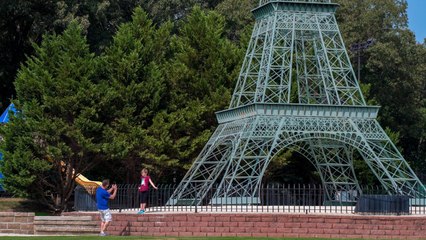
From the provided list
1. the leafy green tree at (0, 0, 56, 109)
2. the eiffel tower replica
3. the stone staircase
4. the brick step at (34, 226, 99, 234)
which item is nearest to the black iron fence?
the eiffel tower replica

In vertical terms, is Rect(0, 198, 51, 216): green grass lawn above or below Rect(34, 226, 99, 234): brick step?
above

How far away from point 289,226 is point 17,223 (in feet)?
33.7

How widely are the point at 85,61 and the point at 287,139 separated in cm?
1141

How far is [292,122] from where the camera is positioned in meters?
47.6

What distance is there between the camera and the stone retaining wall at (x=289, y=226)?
32.5 meters

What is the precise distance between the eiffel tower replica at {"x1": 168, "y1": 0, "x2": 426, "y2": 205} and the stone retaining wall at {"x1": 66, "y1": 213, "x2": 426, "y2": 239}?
8.51 metres

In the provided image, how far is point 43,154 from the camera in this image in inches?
1815

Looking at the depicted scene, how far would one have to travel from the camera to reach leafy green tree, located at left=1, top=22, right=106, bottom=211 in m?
45.2

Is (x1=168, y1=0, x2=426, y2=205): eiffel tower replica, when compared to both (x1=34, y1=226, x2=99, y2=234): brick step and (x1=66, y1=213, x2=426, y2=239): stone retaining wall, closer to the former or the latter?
(x1=66, y1=213, x2=426, y2=239): stone retaining wall

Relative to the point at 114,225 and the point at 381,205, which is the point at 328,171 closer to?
the point at 381,205

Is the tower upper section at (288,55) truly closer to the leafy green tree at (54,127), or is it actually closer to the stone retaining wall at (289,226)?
the leafy green tree at (54,127)

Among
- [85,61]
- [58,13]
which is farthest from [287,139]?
[58,13]

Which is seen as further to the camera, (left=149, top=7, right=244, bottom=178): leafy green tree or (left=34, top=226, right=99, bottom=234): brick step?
(left=149, top=7, right=244, bottom=178): leafy green tree

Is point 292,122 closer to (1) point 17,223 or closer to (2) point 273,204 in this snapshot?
(2) point 273,204
